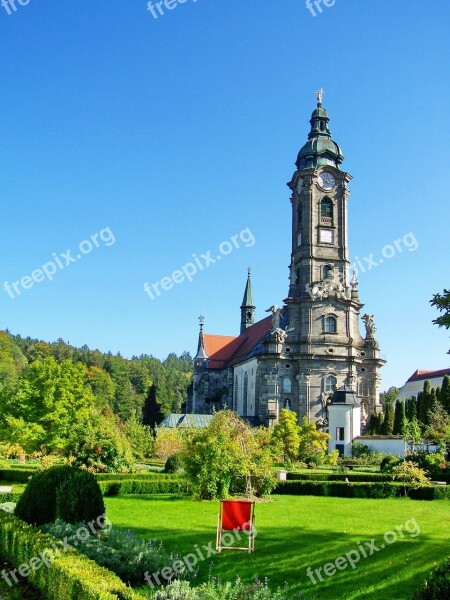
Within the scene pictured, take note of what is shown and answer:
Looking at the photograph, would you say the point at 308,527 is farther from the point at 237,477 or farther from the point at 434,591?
the point at 434,591

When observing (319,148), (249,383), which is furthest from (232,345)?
(319,148)

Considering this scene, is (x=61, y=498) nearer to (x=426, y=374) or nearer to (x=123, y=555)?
(x=123, y=555)

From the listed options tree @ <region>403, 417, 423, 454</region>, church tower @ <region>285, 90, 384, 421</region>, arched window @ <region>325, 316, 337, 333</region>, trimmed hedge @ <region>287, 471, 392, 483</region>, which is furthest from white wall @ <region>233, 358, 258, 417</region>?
trimmed hedge @ <region>287, 471, 392, 483</region>

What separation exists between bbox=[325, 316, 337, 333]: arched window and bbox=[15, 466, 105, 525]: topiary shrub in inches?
1806

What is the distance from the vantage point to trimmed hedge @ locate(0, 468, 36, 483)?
2870 cm

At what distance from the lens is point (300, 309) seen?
191 feet

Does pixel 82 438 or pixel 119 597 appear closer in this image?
pixel 119 597

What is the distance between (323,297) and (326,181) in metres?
12.7

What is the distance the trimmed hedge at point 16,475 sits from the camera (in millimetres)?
28703

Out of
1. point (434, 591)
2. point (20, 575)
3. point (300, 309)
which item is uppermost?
point (300, 309)

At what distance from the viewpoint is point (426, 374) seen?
273 feet

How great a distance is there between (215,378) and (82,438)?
141 ft

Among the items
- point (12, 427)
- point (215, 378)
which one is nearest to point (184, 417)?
point (215, 378)
